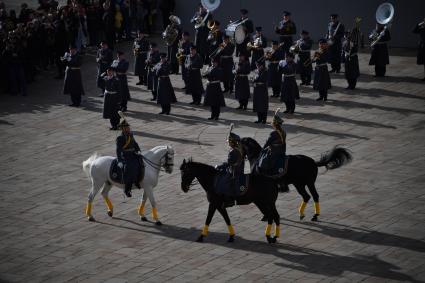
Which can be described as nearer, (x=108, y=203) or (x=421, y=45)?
(x=108, y=203)

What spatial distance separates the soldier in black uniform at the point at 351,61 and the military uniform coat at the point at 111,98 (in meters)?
7.01

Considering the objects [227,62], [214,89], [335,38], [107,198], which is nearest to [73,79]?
[214,89]

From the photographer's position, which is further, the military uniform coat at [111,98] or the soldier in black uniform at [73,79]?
the soldier in black uniform at [73,79]

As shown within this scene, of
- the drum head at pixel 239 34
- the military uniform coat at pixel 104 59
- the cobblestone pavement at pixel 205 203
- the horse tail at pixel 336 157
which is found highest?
the drum head at pixel 239 34

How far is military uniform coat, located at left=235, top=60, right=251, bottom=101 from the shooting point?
2803cm

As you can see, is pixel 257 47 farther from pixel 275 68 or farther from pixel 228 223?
pixel 228 223

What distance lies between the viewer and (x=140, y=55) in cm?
3097

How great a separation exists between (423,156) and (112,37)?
14.4 m

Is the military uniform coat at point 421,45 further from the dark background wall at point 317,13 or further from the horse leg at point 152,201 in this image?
the horse leg at point 152,201

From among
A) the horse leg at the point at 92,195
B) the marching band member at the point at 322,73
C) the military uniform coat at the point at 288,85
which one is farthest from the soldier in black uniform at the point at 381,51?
the horse leg at the point at 92,195

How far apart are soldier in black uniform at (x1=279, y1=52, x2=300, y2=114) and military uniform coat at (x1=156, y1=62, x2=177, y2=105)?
3167 mm

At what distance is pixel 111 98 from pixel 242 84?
3.74 m

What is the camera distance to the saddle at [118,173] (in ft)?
65.0

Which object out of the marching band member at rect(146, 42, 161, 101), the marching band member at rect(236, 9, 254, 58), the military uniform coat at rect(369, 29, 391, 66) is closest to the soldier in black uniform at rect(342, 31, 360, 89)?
the military uniform coat at rect(369, 29, 391, 66)
